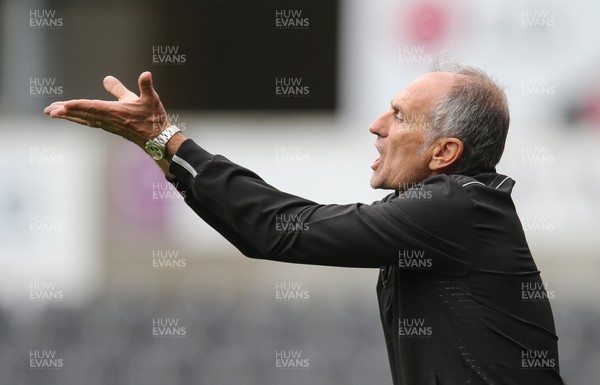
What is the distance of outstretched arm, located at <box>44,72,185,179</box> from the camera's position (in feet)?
9.05

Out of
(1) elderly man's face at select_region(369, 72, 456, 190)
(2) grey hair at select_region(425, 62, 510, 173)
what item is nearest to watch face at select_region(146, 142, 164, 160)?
(1) elderly man's face at select_region(369, 72, 456, 190)

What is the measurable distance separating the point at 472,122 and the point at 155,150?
2.86ft

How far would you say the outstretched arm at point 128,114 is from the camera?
2.76 m

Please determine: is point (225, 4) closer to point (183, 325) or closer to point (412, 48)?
point (412, 48)

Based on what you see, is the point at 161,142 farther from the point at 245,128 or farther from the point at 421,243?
the point at 245,128

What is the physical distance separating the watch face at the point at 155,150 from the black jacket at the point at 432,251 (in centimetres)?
7

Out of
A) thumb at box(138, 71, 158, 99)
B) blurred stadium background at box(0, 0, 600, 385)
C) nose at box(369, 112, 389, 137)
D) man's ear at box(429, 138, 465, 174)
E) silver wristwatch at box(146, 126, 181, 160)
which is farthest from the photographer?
blurred stadium background at box(0, 0, 600, 385)

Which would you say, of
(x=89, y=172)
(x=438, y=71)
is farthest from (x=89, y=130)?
(x=438, y=71)

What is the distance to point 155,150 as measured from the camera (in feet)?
9.38

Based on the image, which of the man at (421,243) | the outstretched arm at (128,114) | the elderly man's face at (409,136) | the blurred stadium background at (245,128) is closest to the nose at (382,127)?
the elderly man's face at (409,136)

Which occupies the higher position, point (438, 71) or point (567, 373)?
point (438, 71)

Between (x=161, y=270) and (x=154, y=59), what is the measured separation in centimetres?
186

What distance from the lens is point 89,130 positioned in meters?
8.99

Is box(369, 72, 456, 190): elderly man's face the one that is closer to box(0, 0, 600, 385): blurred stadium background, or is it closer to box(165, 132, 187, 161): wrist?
box(165, 132, 187, 161): wrist
